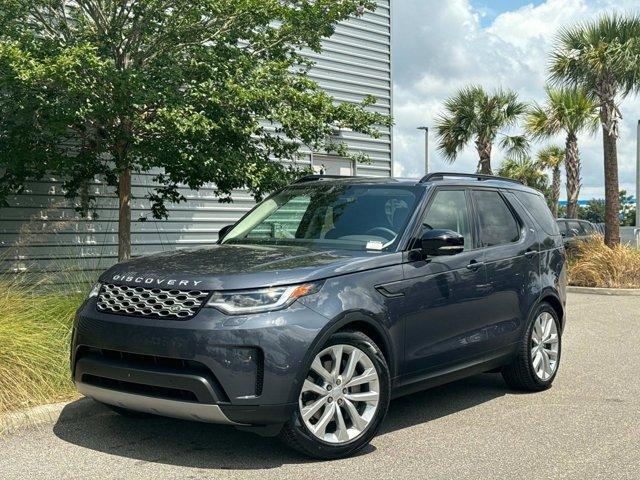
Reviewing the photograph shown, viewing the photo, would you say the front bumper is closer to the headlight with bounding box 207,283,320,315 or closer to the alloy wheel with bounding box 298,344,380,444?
the headlight with bounding box 207,283,320,315

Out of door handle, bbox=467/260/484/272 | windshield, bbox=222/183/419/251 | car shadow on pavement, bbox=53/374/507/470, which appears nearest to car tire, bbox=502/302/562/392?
car shadow on pavement, bbox=53/374/507/470

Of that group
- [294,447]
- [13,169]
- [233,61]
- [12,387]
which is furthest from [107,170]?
[294,447]

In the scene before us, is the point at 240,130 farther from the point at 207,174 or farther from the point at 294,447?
the point at 294,447

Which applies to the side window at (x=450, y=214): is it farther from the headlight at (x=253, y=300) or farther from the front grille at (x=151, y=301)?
the front grille at (x=151, y=301)

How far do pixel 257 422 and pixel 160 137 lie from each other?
15.8ft

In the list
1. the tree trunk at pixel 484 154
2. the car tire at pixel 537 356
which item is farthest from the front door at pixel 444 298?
the tree trunk at pixel 484 154

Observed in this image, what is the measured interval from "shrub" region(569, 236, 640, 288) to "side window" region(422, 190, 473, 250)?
10828mm

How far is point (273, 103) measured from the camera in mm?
8586

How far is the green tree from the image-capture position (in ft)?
25.7

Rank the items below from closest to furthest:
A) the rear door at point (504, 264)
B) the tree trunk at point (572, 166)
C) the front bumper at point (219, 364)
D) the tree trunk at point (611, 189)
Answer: the front bumper at point (219, 364) → the rear door at point (504, 264) → the tree trunk at point (611, 189) → the tree trunk at point (572, 166)

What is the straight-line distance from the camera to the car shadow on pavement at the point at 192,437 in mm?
5023

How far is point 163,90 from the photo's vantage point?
26.9 ft

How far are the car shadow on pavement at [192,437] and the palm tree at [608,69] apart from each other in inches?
529

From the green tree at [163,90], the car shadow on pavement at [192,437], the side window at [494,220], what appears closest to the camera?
the car shadow on pavement at [192,437]
